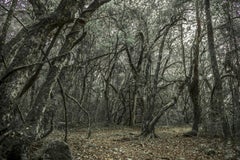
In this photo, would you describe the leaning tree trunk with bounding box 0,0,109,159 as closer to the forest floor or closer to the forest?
the forest

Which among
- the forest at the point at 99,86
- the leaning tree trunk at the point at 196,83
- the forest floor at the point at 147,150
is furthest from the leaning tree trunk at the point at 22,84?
the leaning tree trunk at the point at 196,83

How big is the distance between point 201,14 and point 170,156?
292 inches

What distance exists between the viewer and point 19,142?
206 inches

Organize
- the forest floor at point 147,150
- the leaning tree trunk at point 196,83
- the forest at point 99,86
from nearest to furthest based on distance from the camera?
the forest at point 99,86, the forest floor at point 147,150, the leaning tree trunk at point 196,83

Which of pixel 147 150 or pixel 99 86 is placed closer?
pixel 147 150

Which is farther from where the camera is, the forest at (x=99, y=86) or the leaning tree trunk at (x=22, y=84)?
the forest at (x=99, y=86)

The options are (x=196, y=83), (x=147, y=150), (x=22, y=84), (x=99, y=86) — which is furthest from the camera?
(x=99, y=86)

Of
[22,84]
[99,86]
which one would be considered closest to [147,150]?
[22,84]

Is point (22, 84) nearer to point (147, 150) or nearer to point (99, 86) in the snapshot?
point (147, 150)

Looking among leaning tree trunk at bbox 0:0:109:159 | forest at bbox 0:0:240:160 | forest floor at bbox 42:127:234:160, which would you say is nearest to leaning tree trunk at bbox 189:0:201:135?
forest at bbox 0:0:240:160

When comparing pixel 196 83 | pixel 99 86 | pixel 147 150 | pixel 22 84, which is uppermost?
pixel 99 86

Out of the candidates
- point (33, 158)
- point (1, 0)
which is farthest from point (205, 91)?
point (33, 158)

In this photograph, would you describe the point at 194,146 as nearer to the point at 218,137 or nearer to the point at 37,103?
the point at 218,137

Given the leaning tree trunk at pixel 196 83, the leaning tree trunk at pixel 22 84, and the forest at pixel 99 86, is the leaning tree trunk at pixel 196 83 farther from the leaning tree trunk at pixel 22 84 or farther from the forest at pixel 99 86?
the leaning tree trunk at pixel 22 84
